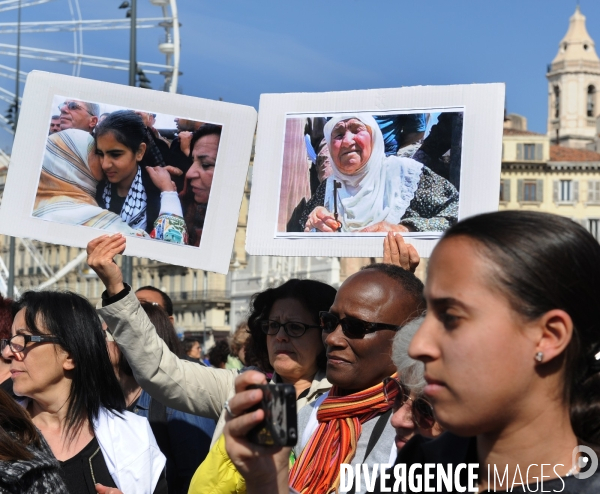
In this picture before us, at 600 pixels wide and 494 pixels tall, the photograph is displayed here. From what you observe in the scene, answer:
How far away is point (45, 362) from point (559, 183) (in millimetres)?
68790

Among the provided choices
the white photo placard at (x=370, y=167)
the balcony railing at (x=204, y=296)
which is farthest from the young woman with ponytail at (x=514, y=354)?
the balcony railing at (x=204, y=296)

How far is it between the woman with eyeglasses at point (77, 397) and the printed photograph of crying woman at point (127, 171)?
42 centimetres

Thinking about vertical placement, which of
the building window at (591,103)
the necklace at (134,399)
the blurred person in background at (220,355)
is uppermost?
the building window at (591,103)

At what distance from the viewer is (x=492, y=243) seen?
5.89ft

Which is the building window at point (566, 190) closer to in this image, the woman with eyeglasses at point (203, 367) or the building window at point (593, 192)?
the building window at point (593, 192)

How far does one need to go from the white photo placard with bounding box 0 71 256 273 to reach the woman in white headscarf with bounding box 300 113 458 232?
13.1 inches

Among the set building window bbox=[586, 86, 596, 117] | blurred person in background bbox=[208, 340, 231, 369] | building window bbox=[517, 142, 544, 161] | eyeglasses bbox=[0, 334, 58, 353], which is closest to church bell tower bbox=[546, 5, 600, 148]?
building window bbox=[586, 86, 596, 117]

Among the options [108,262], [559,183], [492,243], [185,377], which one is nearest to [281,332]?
[185,377]

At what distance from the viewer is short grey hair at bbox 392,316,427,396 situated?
2611mm

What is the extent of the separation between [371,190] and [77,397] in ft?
4.33

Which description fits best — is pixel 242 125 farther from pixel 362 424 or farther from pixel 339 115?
pixel 362 424

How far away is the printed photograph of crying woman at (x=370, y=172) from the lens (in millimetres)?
4012

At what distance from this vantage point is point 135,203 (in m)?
4.42

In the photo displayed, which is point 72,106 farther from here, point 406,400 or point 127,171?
point 406,400
